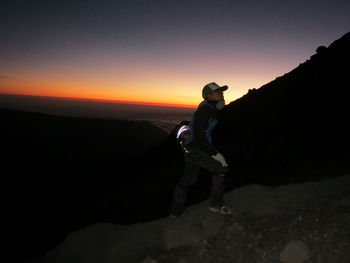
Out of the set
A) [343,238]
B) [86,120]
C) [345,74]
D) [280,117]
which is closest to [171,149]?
[280,117]

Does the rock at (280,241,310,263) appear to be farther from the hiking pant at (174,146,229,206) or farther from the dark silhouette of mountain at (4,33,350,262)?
the dark silhouette of mountain at (4,33,350,262)

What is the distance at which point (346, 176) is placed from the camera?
617 centimetres

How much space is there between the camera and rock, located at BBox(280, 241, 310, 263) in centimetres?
417

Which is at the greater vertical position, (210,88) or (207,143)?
(210,88)

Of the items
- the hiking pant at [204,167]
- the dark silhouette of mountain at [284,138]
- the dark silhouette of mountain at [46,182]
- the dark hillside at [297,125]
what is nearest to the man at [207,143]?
the hiking pant at [204,167]

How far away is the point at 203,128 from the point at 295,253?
277 cm

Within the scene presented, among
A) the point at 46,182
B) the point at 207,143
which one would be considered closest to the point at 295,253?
the point at 207,143

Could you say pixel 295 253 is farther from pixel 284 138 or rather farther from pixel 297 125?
pixel 297 125

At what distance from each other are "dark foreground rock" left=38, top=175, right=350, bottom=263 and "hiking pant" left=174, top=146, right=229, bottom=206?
498 mm

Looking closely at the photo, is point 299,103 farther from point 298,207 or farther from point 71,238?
point 71,238

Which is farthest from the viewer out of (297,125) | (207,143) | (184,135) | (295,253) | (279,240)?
(297,125)

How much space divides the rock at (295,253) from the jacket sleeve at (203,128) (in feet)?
7.14

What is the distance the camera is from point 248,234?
5.00 meters

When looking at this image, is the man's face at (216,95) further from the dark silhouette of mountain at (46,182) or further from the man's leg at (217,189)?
the dark silhouette of mountain at (46,182)
